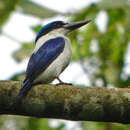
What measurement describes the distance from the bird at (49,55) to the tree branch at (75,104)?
0.99ft

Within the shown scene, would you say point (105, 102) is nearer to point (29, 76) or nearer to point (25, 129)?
point (29, 76)

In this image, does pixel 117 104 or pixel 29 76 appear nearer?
pixel 117 104

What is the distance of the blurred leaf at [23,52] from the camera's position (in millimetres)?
6285

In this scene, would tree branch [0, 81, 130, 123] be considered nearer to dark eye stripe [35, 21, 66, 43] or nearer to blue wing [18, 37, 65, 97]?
blue wing [18, 37, 65, 97]

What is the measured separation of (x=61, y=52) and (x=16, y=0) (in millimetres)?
940

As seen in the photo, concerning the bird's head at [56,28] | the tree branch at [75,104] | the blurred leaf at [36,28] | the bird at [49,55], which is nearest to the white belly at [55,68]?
the bird at [49,55]

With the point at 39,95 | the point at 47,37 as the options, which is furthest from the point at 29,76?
the point at 47,37

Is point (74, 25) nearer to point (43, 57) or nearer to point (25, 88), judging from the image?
point (43, 57)

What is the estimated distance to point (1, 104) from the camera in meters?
3.71

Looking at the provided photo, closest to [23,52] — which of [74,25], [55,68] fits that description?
[74,25]

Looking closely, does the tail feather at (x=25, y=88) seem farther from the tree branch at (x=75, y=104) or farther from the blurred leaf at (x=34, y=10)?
the blurred leaf at (x=34, y=10)

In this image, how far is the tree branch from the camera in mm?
3666

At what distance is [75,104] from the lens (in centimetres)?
373

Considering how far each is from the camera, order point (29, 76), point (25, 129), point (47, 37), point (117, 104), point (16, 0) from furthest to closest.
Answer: point (47, 37) < point (16, 0) < point (25, 129) < point (29, 76) < point (117, 104)
